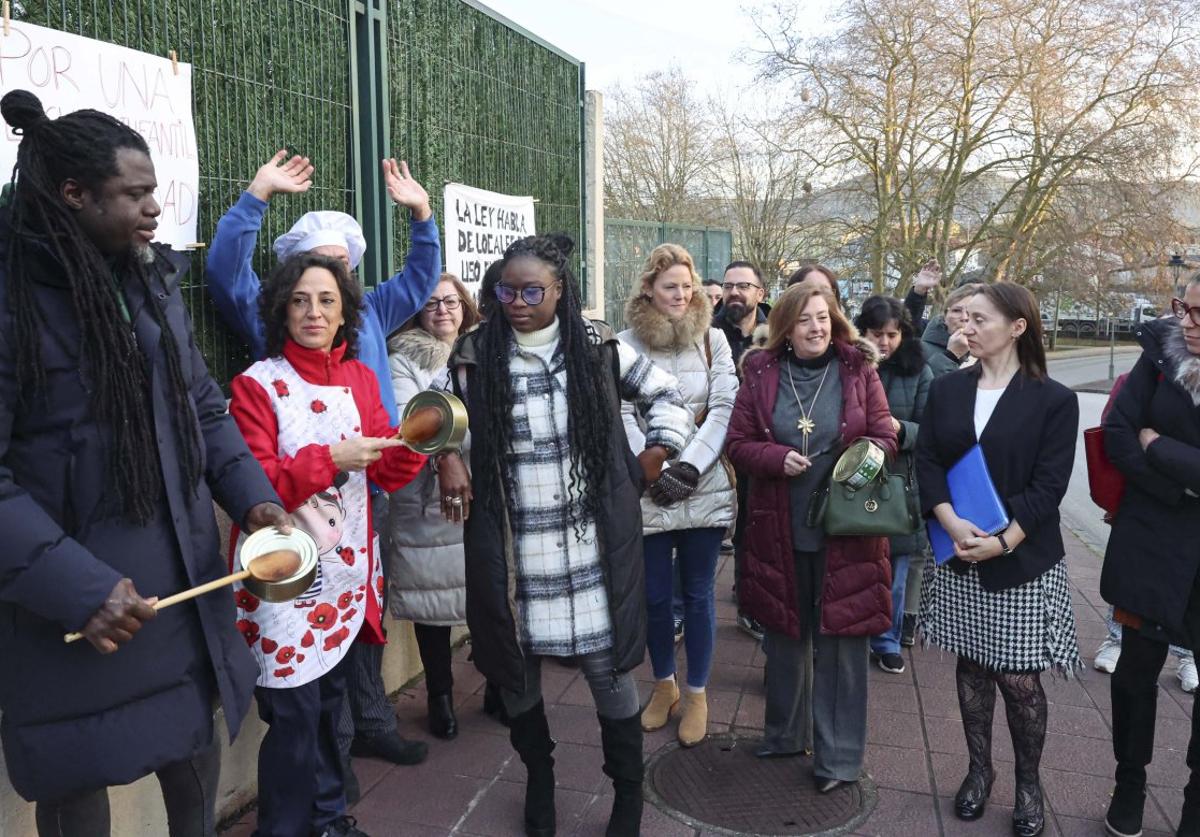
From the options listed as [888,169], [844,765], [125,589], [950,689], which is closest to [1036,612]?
[844,765]

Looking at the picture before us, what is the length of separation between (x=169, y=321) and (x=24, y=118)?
0.53 meters

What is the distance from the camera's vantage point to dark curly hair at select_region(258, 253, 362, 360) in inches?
122

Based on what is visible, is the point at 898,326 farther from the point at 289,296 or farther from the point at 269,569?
the point at 269,569

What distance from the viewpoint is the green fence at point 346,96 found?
3.50m

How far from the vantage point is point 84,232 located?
2158mm

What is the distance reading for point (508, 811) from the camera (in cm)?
354

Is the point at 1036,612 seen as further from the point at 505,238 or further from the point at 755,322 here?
the point at 505,238

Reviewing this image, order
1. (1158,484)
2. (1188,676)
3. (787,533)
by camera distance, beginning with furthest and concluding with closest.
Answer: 1. (1188,676)
2. (787,533)
3. (1158,484)

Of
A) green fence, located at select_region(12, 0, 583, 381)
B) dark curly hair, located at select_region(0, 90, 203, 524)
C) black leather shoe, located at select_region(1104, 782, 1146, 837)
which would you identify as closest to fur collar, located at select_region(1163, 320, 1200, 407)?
black leather shoe, located at select_region(1104, 782, 1146, 837)

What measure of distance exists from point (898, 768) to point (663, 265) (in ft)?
7.66

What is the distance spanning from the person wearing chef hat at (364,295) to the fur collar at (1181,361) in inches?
108

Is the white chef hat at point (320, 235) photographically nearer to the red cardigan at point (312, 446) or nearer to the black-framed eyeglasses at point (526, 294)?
Answer: the red cardigan at point (312, 446)

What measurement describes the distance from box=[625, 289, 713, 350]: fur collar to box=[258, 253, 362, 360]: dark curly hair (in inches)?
56.2

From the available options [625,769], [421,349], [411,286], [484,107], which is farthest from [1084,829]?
[484,107]
